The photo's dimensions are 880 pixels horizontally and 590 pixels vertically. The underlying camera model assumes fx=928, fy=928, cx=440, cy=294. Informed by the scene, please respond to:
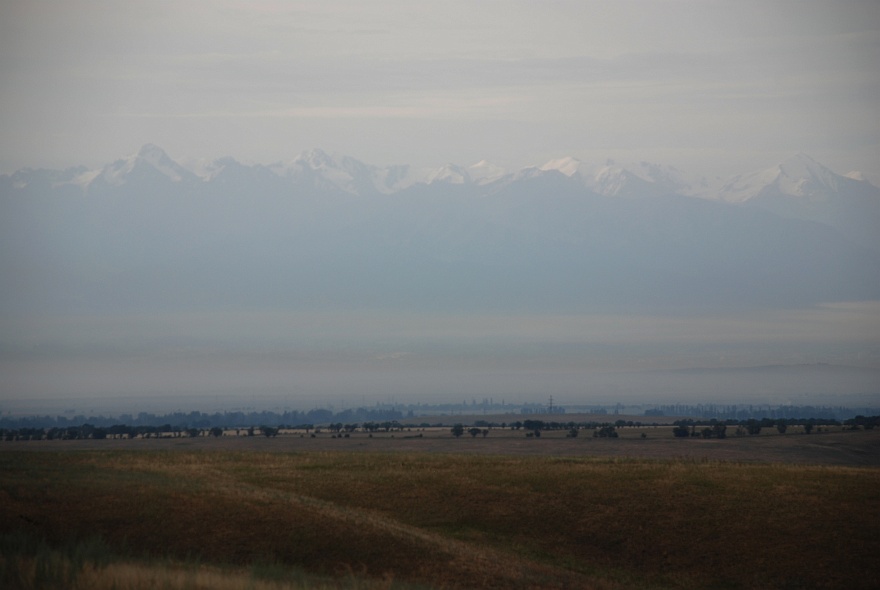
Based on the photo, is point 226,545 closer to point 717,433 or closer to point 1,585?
point 1,585

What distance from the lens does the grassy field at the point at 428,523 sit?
29172mm

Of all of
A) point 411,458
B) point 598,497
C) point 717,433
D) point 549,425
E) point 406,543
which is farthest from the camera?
point 549,425

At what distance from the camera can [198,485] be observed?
135ft

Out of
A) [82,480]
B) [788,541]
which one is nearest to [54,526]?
[82,480]

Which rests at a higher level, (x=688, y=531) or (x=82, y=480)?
(x=82, y=480)

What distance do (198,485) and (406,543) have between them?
11742 mm

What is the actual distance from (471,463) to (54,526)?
1316 inches

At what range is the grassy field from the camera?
29172 mm

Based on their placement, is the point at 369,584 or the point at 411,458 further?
the point at 411,458

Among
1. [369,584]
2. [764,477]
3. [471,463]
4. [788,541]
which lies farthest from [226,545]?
[764,477]

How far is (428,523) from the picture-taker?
44.1 m

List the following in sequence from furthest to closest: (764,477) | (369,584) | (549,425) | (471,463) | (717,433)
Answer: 1. (549,425)
2. (717,433)
3. (471,463)
4. (764,477)
5. (369,584)

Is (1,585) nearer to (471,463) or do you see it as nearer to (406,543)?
(406,543)

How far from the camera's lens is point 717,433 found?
139m
